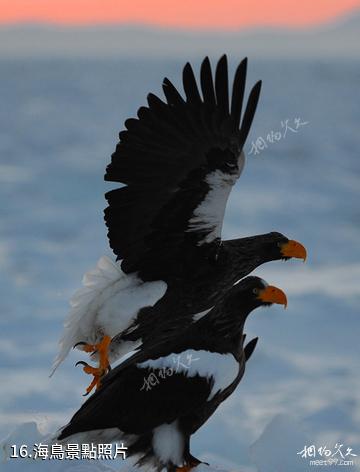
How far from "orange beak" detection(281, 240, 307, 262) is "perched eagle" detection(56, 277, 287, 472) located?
56.2 inches

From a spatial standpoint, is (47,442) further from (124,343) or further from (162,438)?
(124,343)

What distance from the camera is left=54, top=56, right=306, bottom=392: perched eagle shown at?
864 cm

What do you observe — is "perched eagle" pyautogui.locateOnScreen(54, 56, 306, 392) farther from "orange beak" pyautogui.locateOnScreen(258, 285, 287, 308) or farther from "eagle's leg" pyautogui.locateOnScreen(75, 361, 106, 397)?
"orange beak" pyautogui.locateOnScreen(258, 285, 287, 308)

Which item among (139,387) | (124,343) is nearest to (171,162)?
(124,343)

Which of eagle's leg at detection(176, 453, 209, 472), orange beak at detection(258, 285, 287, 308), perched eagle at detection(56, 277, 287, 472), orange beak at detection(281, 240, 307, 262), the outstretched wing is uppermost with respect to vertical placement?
the outstretched wing

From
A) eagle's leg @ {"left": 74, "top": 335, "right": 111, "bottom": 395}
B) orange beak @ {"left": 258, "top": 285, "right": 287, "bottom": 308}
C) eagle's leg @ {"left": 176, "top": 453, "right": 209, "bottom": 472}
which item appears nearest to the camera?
eagle's leg @ {"left": 176, "top": 453, "right": 209, "bottom": 472}

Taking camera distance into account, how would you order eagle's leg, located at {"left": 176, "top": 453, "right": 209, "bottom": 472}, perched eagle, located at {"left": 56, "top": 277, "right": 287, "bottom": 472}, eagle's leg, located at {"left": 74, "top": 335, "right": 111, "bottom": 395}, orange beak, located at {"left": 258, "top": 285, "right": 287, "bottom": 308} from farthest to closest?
eagle's leg, located at {"left": 74, "top": 335, "right": 111, "bottom": 395}, orange beak, located at {"left": 258, "top": 285, "right": 287, "bottom": 308}, eagle's leg, located at {"left": 176, "top": 453, "right": 209, "bottom": 472}, perched eagle, located at {"left": 56, "top": 277, "right": 287, "bottom": 472}

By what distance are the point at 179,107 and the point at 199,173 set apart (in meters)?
0.40

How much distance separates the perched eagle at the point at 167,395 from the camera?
743 centimetres

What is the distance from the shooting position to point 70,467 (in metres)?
7.82

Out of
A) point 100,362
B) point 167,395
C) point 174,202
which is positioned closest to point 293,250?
point 174,202

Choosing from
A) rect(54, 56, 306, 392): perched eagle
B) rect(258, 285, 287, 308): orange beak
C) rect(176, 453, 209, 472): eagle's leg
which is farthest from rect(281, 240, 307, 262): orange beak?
rect(176, 453, 209, 472): eagle's leg

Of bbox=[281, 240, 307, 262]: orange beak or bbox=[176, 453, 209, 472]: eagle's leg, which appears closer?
bbox=[176, 453, 209, 472]: eagle's leg

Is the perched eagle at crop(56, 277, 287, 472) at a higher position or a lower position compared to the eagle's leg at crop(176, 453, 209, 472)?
higher
